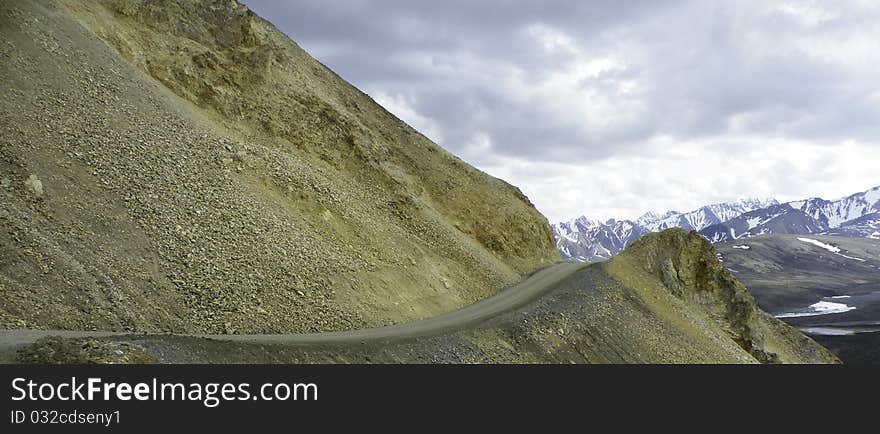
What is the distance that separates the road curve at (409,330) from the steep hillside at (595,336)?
153 millimetres

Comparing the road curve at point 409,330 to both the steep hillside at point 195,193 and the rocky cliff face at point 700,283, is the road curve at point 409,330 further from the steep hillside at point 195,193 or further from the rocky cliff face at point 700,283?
the rocky cliff face at point 700,283

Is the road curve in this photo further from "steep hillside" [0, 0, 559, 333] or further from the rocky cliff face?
the rocky cliff face

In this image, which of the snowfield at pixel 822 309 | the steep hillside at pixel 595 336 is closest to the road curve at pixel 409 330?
the steep hillside at pixel 595 336

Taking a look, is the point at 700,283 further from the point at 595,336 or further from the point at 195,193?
the point at 195,193

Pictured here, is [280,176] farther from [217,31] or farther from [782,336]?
[782,336]

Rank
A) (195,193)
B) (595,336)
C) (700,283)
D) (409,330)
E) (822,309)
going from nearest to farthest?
(409,330), (195,193), (595,336), (700,283), (822,309)

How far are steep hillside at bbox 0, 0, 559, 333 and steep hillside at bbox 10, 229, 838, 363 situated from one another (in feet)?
12.5

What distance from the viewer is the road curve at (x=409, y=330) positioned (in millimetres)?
14141

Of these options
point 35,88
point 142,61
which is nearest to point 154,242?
point 35,88

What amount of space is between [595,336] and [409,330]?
9.59 m

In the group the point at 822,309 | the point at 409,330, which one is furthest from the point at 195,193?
the point at 822,309

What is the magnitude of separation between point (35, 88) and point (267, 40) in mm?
20938

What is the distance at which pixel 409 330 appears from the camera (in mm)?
23281

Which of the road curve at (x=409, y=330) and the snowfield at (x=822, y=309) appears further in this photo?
the snowfield at (x=822, y=309)
